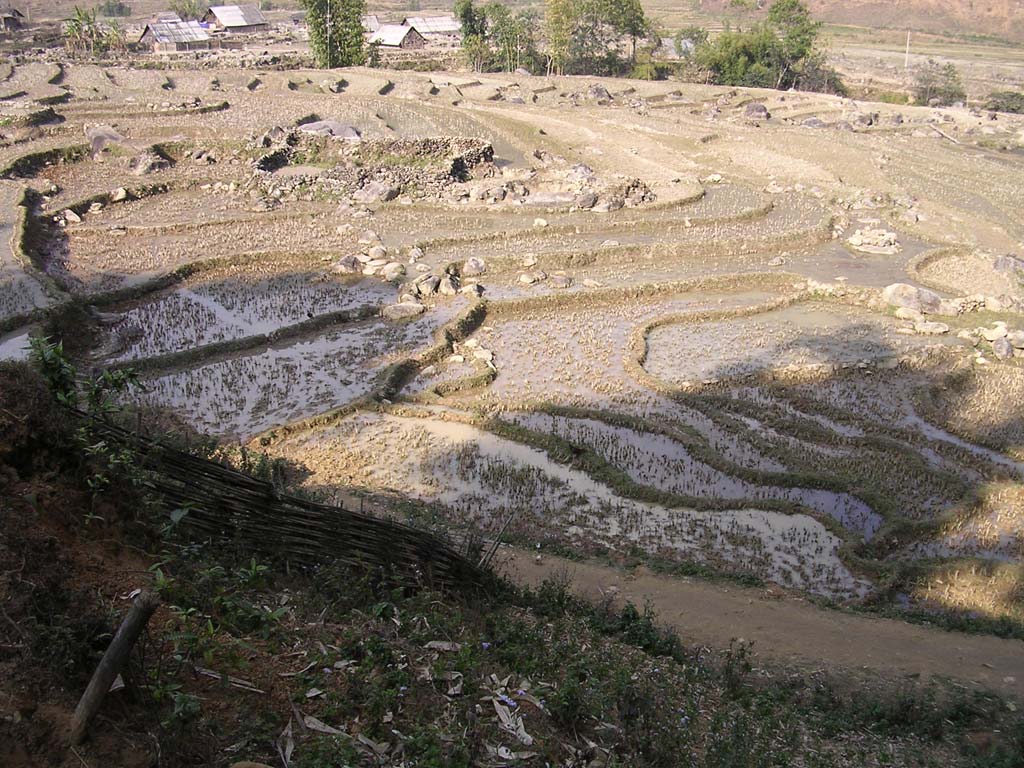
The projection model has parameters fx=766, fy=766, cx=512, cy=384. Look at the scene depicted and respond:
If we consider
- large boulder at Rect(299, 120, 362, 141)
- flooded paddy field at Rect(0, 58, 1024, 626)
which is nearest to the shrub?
flooded paddy field at Rect(0, 58, 1024, 626)

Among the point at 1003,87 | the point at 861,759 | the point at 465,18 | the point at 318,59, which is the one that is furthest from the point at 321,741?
the point at 1003,87

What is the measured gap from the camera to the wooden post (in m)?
2.58

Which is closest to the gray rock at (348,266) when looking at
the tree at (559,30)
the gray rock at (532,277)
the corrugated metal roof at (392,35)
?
the gray rock at (532,277)

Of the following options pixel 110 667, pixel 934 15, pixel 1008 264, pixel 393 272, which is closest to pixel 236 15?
pixel 393 272

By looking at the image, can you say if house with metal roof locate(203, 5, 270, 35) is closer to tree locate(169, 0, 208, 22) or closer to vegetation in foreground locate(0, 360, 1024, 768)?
tree locate(169, 0, 208, 22)

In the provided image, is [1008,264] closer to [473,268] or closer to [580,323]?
[580,323]

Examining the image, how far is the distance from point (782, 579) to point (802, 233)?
41.8ft

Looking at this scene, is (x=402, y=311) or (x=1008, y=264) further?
(x=1008, y=264)

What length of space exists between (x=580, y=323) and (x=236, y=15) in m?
56.5

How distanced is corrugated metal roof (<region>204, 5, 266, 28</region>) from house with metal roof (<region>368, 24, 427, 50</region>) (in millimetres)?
11805

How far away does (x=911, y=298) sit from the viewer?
49.2 feet

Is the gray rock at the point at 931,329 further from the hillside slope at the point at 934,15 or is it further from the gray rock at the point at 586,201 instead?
the hillside slope at the point at 934,15

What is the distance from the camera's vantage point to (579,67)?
154ft

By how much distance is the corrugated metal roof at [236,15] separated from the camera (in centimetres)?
5775
